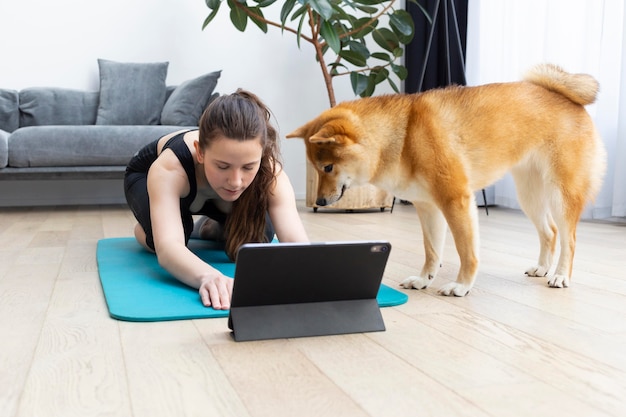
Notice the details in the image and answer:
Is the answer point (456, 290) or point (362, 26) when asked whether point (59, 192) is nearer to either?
point (362, 26)

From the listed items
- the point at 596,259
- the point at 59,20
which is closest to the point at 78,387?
the point at 596,259

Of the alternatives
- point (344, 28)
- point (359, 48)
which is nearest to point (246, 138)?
point (344, 28)

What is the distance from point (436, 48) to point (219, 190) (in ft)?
12.5

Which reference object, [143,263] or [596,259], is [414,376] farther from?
[596,259]

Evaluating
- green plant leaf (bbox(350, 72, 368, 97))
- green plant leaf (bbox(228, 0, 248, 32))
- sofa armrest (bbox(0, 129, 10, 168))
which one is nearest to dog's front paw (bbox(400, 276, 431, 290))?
green plant leaf (bbox(350, 72, 368, 97))

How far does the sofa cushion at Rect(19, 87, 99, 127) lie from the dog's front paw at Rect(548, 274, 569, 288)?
3.90 meters

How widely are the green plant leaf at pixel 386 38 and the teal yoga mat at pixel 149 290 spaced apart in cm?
273

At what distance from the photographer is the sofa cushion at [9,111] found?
15.5ft

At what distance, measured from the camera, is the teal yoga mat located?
5.25 ft

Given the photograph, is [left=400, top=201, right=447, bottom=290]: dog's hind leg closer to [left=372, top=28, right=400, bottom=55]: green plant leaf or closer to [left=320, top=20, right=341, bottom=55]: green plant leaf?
[left=320, top=20, right=341, bottom=55]: green plant leaf

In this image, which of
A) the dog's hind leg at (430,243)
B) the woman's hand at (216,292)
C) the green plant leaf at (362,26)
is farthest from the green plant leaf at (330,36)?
the woman's hand at (216,292)

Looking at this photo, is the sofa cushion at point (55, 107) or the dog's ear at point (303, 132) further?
the sofa cushion at point (55, 107)

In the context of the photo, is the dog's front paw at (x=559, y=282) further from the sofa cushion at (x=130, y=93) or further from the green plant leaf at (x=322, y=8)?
the sofa cushion at (x=130, y=93)

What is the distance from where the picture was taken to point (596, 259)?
2.54 metres
